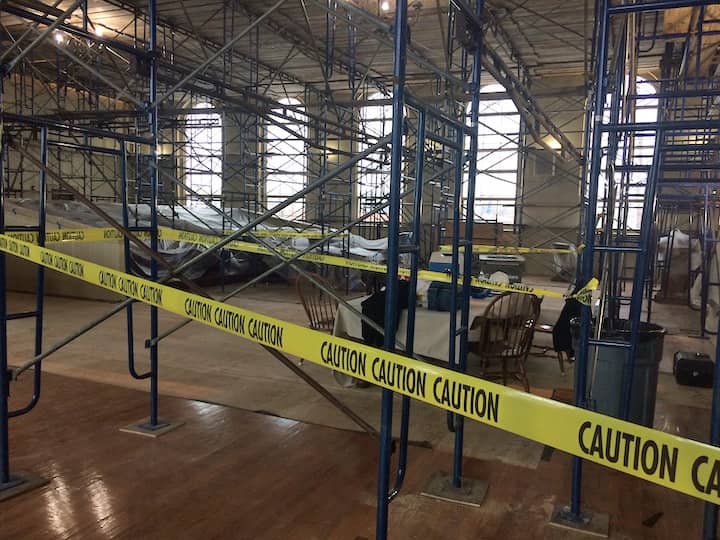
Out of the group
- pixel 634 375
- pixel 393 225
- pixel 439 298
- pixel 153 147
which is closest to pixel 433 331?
pixel 439 298

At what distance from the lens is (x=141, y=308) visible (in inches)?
310

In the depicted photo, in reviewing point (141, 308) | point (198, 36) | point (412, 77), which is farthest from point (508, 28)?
point (141, 308)

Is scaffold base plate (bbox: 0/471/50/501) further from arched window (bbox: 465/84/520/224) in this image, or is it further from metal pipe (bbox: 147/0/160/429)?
arched window (bbox: 465/84/520/224)

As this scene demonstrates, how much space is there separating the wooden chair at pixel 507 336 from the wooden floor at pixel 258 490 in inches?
37.5

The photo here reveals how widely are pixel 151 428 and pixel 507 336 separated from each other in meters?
2.43

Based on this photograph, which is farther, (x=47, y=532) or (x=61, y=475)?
(x=61, y=475)

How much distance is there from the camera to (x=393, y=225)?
187 cm

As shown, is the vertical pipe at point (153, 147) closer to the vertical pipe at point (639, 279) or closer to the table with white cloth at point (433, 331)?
the table with white cloth at point (433, 331)

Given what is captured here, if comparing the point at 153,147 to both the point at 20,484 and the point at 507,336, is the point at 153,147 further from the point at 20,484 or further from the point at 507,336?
the point at 507,336

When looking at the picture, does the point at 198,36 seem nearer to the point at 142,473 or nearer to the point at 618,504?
the point at 142,473

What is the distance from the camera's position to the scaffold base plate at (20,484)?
8.55ft

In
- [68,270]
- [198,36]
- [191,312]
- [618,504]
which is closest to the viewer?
[191,312]

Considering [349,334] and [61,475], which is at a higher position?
[349,334]

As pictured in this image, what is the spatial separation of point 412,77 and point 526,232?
4524mm
